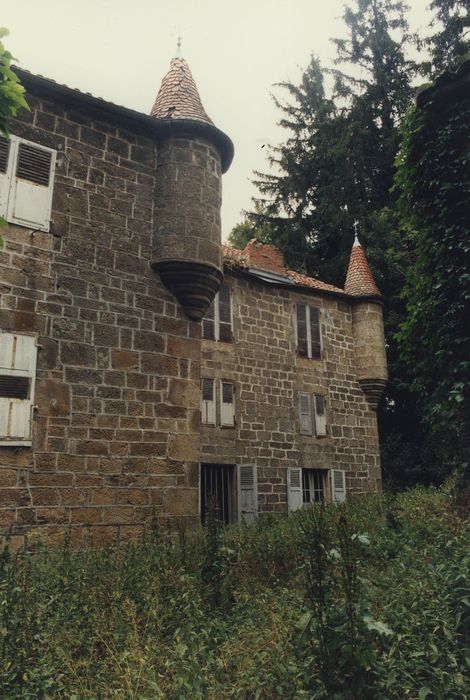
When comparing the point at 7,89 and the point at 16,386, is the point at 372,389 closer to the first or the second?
the point at 16,386

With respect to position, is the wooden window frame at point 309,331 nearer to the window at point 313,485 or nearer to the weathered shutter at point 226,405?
the weathered shutter at point 226,405

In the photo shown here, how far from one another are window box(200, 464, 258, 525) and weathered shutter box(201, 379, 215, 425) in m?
1.09

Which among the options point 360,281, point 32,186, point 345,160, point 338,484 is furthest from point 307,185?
point 32,186

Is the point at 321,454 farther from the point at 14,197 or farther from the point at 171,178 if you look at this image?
the point at 14,197

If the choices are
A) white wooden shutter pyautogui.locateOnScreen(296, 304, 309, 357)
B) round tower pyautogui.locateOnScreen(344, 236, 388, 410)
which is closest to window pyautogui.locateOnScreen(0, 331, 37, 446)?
white wooden shutter pyautogui.locateOnScreen(296, 304, 309, 357)

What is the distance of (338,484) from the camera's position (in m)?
15.5

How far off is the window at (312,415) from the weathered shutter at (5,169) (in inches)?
388

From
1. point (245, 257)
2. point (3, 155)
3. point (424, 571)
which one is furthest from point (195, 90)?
point (424, 571)

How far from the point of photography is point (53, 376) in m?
7.19

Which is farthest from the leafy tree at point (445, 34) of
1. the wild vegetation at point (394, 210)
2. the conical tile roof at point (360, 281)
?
the conical tile roof at point (360, 281)

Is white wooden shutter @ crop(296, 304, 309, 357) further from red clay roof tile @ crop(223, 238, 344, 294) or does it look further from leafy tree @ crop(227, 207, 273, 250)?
leafy tree @ crop(227, 207, 273, 250)

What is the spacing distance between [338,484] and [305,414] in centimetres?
212

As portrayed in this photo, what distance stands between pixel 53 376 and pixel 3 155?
293cm

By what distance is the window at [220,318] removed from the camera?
1402cm
